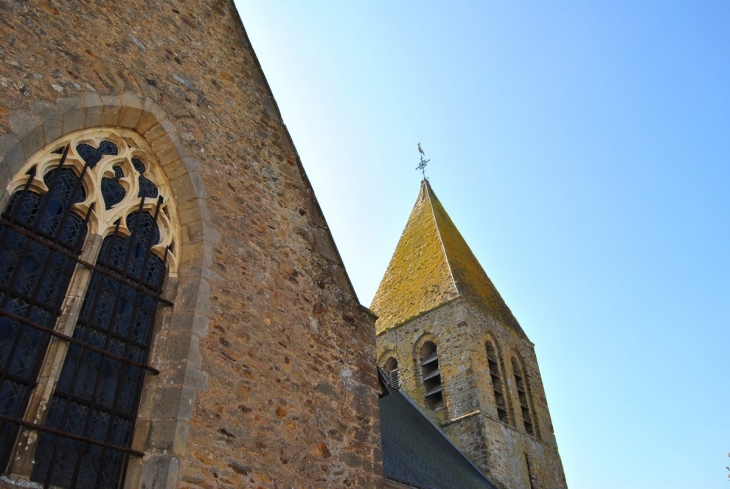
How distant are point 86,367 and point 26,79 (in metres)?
2.02

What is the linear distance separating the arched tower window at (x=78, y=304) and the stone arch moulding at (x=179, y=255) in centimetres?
9

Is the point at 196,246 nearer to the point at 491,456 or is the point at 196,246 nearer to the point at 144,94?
the point at 144,94

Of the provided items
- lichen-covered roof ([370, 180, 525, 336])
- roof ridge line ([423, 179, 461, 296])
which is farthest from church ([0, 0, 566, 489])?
lichen-covered roof ([370, 180, 525, 336])

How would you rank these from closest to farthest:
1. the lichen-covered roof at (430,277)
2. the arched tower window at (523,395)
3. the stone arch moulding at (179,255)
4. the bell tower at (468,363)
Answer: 1. the stone arch moulding at (179,255)
2. the bell tower at (468,363)
3. the arched tower window at (523,395)
4. the lichen-covered roof at (430,277)

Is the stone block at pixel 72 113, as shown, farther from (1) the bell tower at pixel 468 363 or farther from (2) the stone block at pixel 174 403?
(1) the bell tower at pixel 468 363

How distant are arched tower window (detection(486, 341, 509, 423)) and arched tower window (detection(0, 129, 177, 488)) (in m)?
12.2

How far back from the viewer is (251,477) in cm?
418

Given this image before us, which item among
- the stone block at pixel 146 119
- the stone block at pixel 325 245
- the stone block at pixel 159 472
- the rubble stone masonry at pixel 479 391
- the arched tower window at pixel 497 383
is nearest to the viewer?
the stone block at pixel 159 472

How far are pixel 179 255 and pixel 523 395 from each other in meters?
14.0

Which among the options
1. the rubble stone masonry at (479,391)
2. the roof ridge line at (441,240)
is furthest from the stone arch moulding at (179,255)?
the roof ridge line at (441,240)

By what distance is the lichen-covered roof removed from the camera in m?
17.3

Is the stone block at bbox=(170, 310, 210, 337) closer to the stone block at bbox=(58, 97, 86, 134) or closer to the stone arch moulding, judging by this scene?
the stone arch moulding

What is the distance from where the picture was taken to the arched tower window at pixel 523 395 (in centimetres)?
1602

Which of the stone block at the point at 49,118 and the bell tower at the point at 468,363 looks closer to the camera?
the stone block at the point at 49,118
